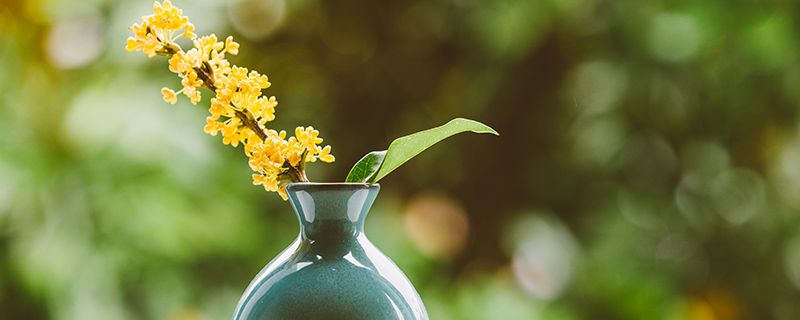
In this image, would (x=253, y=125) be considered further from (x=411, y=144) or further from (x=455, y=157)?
(x=455, y=157)

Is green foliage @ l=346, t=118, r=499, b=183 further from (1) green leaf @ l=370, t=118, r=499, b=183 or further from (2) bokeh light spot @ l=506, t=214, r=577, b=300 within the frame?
(2) bokeh light spot @ l=506, t=214, r=577, b=300

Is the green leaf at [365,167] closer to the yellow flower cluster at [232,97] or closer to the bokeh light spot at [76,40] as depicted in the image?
the yellow flower cluster at [232,97]

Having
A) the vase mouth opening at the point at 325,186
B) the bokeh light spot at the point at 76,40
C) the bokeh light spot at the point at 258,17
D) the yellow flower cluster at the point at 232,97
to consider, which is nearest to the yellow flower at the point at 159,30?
the yellow flower cluster at the point at 232,97

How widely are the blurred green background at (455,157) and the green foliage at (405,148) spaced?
3.13ft

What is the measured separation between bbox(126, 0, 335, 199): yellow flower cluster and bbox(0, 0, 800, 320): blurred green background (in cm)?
94

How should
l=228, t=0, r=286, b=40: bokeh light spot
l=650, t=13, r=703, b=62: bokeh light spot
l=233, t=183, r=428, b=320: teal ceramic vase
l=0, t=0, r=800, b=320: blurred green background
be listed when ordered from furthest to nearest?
l=228, t=0, r=286, b=40: bokeh light spot → l=650, t=13, r=703, b=62: bokeh light spot → l=0, t=0, r=800, b=320: blurred green background → l=233, t=183, r=428, b=320: teal ceramic vase

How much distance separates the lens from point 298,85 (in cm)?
179

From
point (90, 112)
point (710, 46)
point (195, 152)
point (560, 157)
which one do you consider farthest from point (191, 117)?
point (710, 46)

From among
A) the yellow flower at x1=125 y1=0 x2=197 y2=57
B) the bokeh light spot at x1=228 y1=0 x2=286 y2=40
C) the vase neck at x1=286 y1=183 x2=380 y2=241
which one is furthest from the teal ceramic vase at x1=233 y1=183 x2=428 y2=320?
the bokeh light spot at x1=228 y1=0 x2=286 y2=40

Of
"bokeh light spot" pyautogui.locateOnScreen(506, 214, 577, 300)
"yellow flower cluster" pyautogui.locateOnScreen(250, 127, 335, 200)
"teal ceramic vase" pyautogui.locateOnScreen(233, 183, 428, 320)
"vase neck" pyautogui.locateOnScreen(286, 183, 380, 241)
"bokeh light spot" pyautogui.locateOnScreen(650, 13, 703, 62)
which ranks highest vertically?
"yellow flower cluster" pyautogui.locateOnScreen(250, 127, 335, 200)

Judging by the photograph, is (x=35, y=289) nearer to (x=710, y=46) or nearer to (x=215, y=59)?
(x=215, y=59)

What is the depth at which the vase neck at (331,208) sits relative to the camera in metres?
0.43

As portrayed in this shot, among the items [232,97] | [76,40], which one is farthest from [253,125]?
[76,40]

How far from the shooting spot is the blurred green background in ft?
4.35
